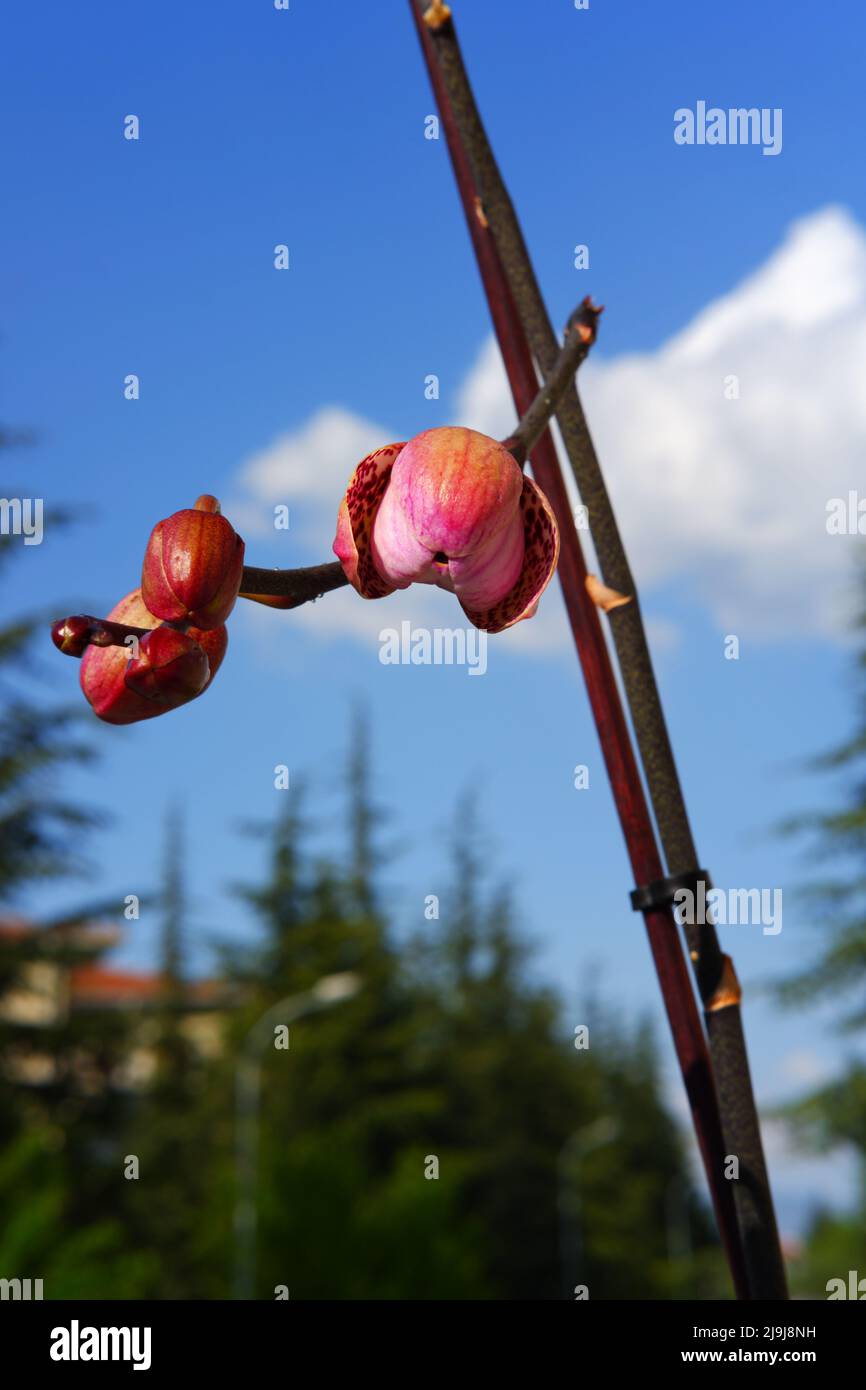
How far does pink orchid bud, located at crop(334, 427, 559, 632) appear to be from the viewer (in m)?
0.38

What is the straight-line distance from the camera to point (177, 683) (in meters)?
0.38

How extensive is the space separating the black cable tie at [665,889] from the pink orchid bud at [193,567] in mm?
191

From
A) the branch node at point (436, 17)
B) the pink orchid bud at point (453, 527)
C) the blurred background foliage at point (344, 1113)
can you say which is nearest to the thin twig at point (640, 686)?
the branch node at point (436, 17)

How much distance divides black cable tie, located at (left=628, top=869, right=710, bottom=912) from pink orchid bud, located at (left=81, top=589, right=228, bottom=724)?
7.0 inches

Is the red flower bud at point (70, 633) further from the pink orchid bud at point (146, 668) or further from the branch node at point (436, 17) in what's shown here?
the branch node at point (436, 17)

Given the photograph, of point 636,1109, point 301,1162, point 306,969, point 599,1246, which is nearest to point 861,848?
point 301,1162

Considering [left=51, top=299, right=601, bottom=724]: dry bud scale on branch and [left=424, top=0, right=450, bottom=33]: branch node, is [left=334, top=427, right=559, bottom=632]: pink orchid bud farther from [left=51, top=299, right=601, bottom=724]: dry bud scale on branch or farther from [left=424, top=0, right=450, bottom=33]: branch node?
[left=424, top=0, right=450, bottom=33]: branch node

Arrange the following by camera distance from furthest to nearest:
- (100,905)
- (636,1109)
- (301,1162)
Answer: (636,1109) → (301,1162) → (100,905)

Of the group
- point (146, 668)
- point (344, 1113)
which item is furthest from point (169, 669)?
point (344, 1113)

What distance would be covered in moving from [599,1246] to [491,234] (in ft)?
91.4

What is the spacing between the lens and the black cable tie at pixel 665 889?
19.8 inches
